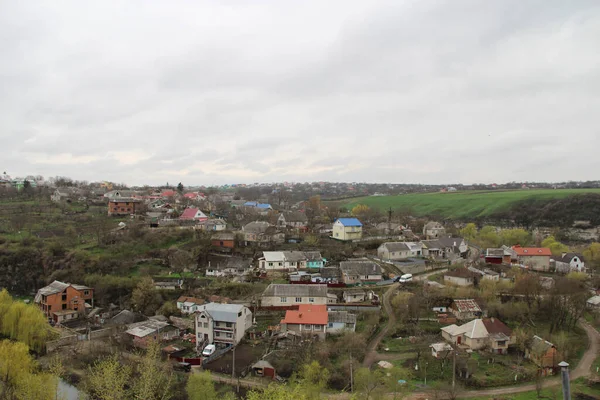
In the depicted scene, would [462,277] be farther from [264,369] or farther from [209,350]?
[209,350]

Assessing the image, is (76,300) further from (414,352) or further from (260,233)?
(414,352)

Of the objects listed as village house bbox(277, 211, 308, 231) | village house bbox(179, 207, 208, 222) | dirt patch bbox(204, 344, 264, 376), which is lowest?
dirt patch bbox(204, 344, 264, 376)

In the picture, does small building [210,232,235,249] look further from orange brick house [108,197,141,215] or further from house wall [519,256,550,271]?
house wall [519,256,550,271]

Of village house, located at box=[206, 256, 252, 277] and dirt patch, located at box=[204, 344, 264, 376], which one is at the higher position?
village house, located at box=[206, 256, 252, 277]

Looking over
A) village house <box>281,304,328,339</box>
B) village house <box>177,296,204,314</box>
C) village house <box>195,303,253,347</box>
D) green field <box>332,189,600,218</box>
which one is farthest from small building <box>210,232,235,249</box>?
green field <box>332,189,600,218</box>

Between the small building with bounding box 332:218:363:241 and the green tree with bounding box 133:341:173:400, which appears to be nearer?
the green tree with bounding box 133:341:173:400

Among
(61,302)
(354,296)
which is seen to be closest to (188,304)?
(61,302)
